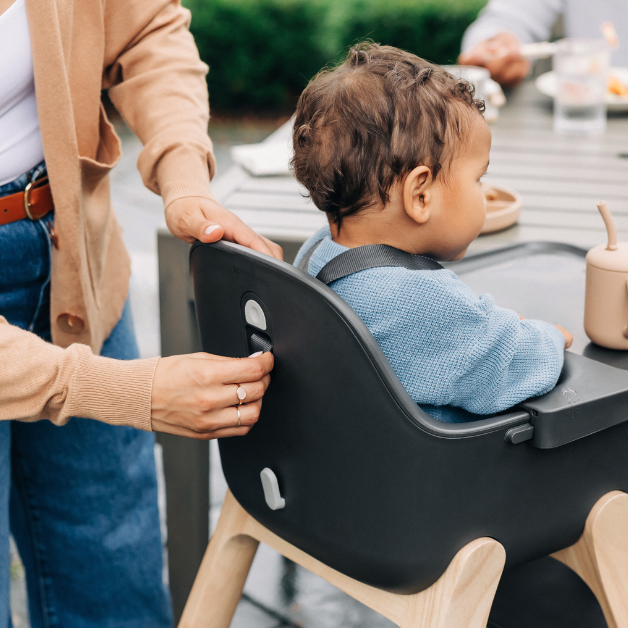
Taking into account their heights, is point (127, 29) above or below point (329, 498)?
above

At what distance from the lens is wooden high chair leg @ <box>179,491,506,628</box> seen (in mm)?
863

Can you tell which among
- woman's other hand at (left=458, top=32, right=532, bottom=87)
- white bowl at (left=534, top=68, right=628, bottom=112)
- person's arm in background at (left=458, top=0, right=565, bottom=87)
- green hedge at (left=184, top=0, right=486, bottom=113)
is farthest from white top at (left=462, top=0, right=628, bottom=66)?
green hedge at (left=184, top=0, right=486, bottom=113)

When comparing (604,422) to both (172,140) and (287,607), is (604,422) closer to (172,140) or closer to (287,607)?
(172,140)

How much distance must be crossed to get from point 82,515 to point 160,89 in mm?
682

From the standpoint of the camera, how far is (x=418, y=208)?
2.97 feet

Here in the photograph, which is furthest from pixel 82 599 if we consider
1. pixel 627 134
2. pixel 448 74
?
pixel 627 134

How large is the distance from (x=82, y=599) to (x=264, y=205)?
2.65 feet

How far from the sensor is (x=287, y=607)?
172cm

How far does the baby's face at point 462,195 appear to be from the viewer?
91 cm

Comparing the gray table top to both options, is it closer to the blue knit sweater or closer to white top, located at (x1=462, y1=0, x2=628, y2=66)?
the blue knit sweater

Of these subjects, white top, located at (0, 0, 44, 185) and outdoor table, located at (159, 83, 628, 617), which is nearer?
white top, located at (0, 0, 44, 185)

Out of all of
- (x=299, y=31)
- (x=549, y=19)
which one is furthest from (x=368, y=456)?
(x=299, y=31)

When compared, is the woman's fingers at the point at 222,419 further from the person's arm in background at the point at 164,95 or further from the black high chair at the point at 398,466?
the person's arm in background at the point at 164,95

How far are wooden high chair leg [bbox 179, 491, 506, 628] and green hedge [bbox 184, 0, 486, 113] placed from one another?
5044 millimetres
